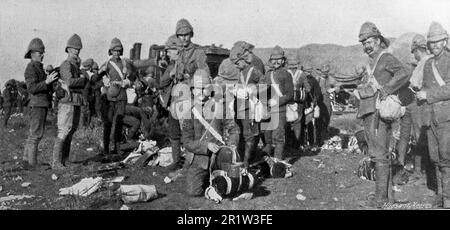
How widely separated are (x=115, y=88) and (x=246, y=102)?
3.05 metres

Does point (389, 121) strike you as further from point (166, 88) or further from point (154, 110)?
point (154, 110)

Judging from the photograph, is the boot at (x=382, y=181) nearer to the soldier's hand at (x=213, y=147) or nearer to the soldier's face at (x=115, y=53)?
the soldier's hand at (x=213, y=147)

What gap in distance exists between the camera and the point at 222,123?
602cm

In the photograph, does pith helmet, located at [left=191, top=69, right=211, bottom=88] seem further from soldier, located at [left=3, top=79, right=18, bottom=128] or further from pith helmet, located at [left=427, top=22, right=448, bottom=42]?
soldier, located at [left=3, top=79, right=18, bottom=128]

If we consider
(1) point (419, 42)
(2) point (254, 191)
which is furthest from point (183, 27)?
(1) point (419, 42)

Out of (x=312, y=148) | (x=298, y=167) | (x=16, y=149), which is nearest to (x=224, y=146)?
(x=298, y=167)

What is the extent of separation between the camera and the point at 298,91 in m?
9.12

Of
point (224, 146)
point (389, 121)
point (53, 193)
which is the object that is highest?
point (389, 121)

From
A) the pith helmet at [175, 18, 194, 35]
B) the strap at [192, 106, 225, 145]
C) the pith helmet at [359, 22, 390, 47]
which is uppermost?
the pith helmet at [175, 18, 194, 35]

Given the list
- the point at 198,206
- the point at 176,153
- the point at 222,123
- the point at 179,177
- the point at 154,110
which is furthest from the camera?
the point at 154,110

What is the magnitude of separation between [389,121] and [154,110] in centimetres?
699

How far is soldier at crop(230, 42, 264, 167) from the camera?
22.5ft

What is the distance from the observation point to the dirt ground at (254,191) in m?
5.58

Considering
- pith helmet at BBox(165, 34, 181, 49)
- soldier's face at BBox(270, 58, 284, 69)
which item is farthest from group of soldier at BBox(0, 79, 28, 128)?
soldier's face at BBox(270, 58, 284, 69)
